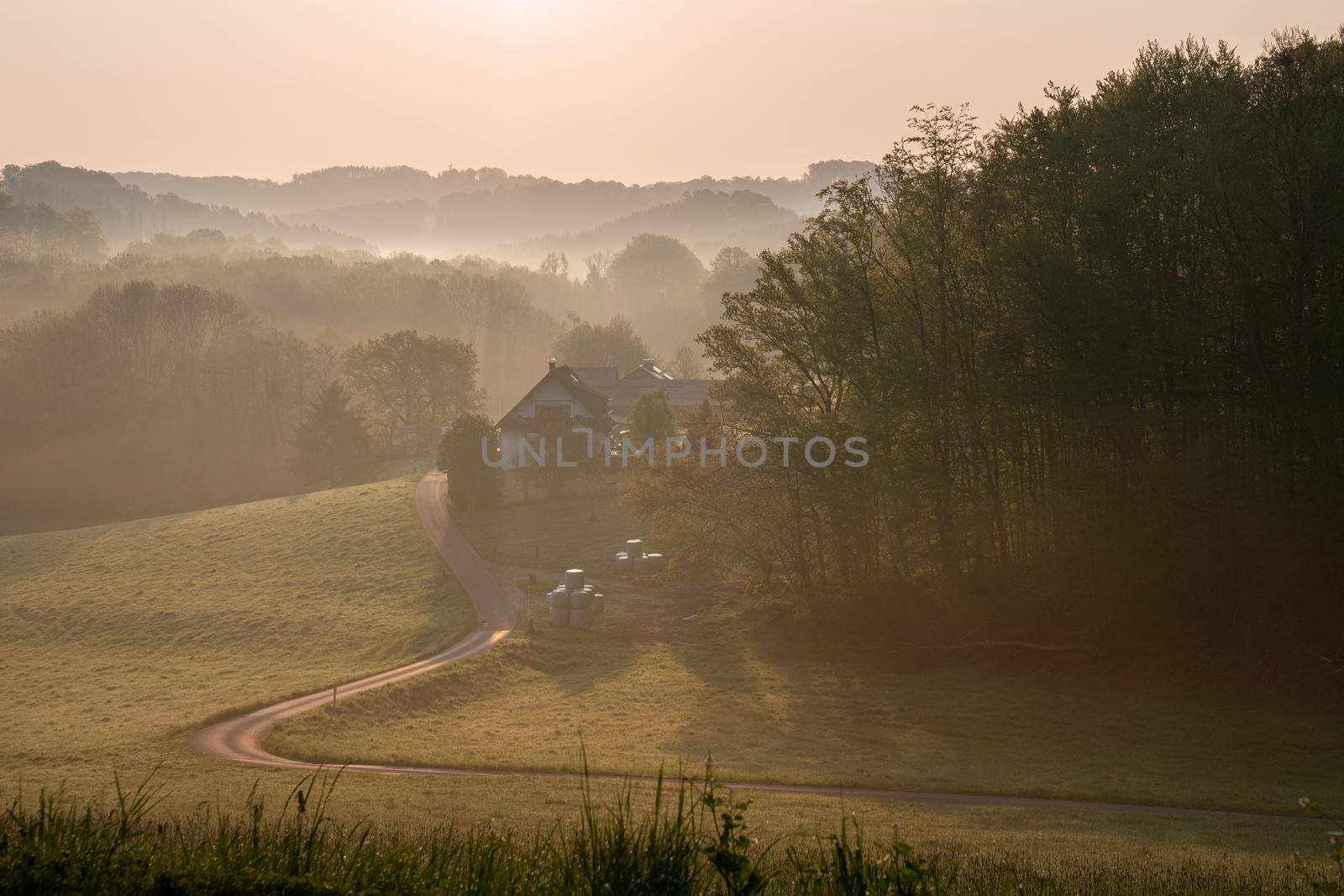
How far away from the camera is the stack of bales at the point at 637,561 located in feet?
167

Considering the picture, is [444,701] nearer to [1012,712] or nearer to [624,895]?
[1012,712]

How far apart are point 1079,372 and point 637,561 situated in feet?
81.9

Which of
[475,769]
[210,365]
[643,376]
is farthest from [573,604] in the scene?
[210,365]

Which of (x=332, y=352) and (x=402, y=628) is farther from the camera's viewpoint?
(x=332, y=352)

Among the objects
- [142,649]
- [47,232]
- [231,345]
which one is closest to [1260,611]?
[142,649]

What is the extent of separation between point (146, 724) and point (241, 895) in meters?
25.2

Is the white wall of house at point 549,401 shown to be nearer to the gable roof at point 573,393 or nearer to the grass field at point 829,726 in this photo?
the gable roof at point 573,393

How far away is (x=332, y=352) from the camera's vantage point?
10712cm

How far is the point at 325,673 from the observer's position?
35438 mm

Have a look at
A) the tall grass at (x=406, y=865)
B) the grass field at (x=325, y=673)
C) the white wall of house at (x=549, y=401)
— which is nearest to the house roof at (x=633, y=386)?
the white wall of house at (x=549, y=401)

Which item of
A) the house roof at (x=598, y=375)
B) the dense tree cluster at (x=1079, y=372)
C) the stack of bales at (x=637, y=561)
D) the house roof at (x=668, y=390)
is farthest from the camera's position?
the house roof at (x=598, y=375)

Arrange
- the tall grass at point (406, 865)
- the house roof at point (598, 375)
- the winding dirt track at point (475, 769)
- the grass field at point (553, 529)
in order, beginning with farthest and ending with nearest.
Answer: the house roof at point (598, 375), the grass field at point (553, 529), the winding dirt track at point (475, 769), the tall grass at point (406, 865)

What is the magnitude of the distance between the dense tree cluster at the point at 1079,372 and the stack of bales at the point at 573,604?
4.40m

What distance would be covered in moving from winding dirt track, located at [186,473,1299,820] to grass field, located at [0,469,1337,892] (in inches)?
31.7
